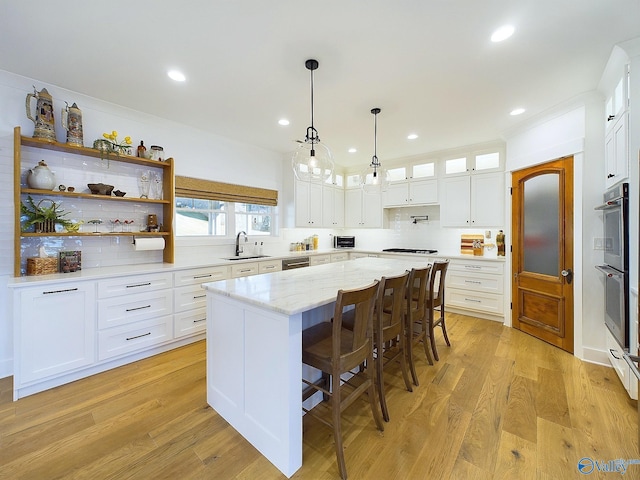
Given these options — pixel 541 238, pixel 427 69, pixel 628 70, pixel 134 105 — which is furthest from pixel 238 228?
pixel 628 70

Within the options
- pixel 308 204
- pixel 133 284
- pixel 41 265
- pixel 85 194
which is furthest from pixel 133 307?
pixel 308 204

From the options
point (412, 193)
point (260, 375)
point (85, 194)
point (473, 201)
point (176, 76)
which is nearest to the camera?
point (260, 375)

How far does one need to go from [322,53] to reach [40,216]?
2915mm

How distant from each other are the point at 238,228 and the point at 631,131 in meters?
4.36

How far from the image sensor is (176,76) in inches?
95.6

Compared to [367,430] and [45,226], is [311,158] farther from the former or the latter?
[45,226]

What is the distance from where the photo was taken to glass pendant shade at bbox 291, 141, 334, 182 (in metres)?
2.27

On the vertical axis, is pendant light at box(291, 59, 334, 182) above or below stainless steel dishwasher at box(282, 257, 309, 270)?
above

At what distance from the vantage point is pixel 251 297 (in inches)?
65.8

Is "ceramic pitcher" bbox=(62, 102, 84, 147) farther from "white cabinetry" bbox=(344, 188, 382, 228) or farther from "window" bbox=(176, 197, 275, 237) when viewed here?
"white cabinetry" bbox=(344, 188, 382, 228)

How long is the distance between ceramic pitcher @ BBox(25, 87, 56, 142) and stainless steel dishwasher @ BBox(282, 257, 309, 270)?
292cm

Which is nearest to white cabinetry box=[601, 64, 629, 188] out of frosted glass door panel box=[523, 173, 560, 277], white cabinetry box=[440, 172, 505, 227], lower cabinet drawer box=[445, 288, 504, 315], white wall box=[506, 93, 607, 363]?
white wall box=[506, 93, 607, 363]

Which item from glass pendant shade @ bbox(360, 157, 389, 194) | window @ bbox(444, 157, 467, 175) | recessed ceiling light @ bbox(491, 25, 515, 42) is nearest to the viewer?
recessed ceiling light @ bbox(491, 25, 515, 42)

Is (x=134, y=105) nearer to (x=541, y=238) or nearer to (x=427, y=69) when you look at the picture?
(x=427, y=69)
